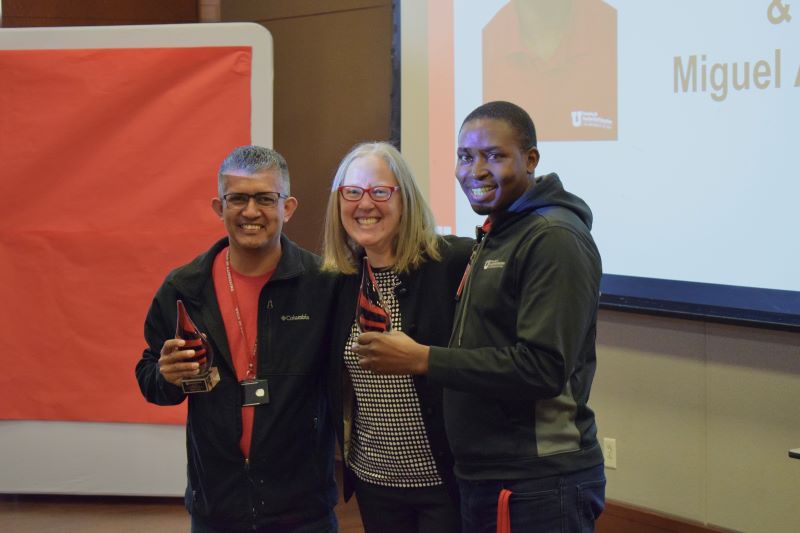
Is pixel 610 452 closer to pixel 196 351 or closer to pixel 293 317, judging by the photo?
pixel 293 317

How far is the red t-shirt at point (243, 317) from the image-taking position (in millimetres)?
2150

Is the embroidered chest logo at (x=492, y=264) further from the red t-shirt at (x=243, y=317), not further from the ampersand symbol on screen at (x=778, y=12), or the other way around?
the ampersand symbol on screen at (x=778, y=12)

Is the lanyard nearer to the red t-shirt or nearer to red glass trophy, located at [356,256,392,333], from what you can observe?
the red t-shirt

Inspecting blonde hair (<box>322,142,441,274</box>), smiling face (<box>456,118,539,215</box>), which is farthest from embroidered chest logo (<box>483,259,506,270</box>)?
blonde hair (<box>322,142,441,274</box>)

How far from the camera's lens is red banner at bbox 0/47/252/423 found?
4.08 meters

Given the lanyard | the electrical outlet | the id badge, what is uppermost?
the lanyard

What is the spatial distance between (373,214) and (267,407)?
521 millimetres

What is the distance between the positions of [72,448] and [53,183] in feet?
3.99

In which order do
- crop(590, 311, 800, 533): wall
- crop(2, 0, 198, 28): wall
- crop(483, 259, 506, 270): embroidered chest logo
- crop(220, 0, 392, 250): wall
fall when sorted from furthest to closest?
crop(2, 0, 198, 28): wall → crop(220, 0, 392, 250): wall → crop(590, 311, 800, 533): wall → crop(483, 259, 506, 270): embroidered chest logo

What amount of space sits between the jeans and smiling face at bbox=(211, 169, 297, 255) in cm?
78

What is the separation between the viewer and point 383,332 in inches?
74.5

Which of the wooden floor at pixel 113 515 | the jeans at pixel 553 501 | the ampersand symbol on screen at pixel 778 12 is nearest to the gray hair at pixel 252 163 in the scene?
the jeans at pixel 553 501

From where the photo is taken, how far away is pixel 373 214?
223cm

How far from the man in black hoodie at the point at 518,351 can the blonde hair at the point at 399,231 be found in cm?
27
